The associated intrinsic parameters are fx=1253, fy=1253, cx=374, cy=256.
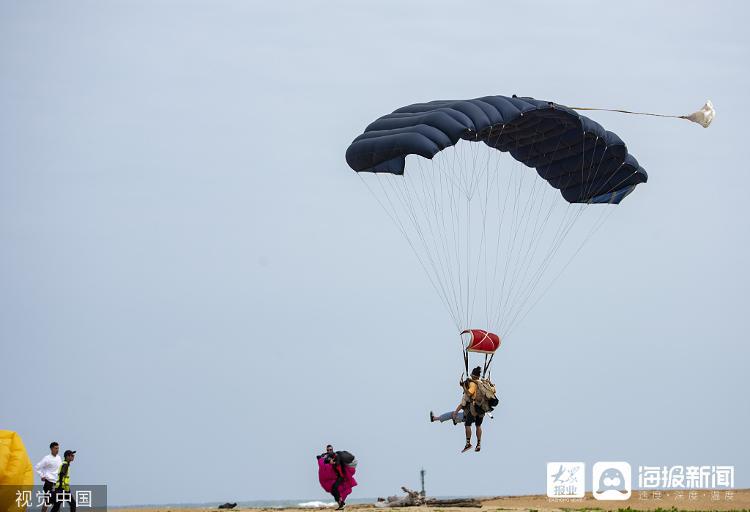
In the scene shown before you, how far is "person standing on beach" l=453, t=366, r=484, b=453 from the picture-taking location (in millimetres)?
25641

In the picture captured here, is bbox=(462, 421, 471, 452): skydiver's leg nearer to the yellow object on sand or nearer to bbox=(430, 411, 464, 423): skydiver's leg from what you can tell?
bbox=(430, 411, 464, 423): skydiver's leg

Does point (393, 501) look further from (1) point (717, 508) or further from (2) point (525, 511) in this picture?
(1) point (717, 508)

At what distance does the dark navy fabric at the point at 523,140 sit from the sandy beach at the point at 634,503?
7243 millimetres

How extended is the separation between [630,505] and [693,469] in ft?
5.39

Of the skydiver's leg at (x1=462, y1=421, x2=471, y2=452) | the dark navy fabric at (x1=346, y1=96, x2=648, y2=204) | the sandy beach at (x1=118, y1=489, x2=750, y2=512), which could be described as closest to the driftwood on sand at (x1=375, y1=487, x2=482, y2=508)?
the sandy beach at (x1=118, y1=489, x2=750, y2=512)

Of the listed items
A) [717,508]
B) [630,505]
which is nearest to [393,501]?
[630,505]

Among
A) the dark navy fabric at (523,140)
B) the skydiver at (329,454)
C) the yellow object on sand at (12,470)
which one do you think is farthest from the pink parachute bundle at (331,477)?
the yellow object on sand at (12,470)

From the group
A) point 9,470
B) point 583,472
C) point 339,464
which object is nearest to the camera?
point 9,470

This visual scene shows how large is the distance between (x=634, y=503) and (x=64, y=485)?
13.1 meters

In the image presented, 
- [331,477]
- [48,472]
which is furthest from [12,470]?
[331,477]

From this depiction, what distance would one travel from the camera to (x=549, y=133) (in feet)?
95.7

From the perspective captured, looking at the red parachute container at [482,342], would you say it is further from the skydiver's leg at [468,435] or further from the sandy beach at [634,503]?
the sandy beach at [634,503]

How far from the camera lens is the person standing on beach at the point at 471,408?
2564 cm

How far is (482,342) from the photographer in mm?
26328
